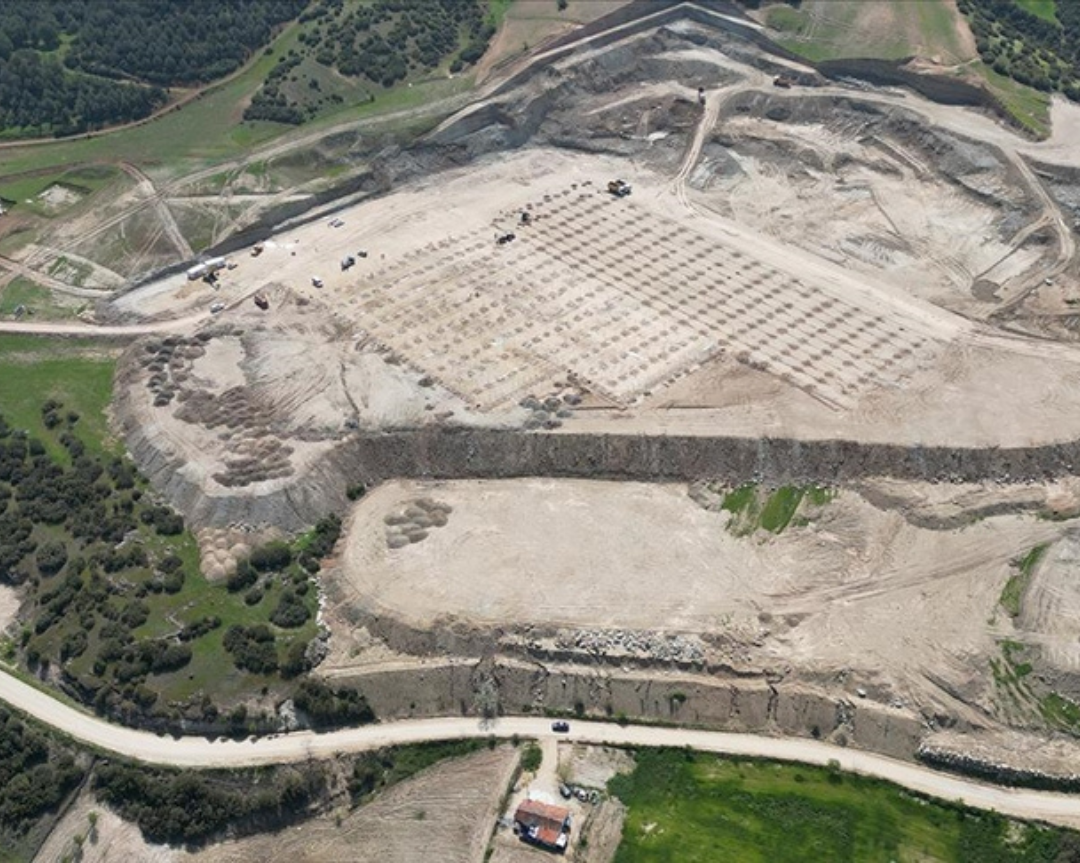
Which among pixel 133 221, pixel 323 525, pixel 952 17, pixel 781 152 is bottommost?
pixel 323 525

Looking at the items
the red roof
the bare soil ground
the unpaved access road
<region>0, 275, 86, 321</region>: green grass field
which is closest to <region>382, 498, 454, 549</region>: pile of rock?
the unpaved access road

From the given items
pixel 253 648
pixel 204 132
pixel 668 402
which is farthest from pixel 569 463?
pixel 204 132

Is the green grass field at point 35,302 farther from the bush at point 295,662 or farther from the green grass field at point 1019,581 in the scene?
the green grass field at point 1019,581

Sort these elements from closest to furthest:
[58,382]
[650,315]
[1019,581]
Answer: [1019,581] < [58,382] < [650,315]

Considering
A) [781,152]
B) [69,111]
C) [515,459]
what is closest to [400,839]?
[515,459]

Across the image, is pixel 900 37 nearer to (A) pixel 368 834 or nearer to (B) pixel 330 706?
(B) pixel 330 706

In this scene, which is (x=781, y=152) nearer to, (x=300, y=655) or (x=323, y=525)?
(x=323, y=525)
